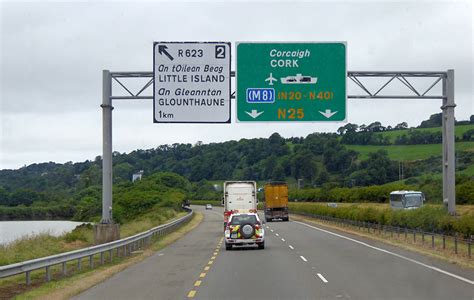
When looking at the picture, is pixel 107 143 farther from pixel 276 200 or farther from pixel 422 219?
pixel 276 200

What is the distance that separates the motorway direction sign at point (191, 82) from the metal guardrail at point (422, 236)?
10.4 metres

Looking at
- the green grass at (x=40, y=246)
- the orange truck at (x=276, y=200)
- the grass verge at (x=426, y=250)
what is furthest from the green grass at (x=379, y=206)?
the green grass at (x=40, y=246)

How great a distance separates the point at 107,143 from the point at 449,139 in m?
15.4

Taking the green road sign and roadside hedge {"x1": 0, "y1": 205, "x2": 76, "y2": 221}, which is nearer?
the green road sign

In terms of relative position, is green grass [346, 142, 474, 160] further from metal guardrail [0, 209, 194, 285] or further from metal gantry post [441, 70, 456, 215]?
metal gantry post [441, 70, 456, 215]

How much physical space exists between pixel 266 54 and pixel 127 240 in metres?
9.64

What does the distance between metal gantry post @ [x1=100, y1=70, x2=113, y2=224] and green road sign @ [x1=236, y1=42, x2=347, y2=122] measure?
6.27 m

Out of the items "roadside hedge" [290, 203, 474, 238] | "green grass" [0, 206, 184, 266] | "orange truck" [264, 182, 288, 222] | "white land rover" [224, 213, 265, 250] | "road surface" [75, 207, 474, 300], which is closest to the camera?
"road surface" [75, 207, 474, 300]

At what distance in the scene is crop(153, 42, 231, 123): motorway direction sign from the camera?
25562 millimetres

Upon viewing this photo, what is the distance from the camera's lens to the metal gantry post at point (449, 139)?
29203 mm

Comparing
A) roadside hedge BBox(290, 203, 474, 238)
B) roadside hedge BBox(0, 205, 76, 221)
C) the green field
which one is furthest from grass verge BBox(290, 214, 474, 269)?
the green field

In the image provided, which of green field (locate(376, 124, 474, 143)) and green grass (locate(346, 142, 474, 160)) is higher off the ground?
green field (locate(376, 124, 474, 143))

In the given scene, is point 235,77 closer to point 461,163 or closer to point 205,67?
point 205,67

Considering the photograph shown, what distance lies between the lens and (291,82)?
25562mm
